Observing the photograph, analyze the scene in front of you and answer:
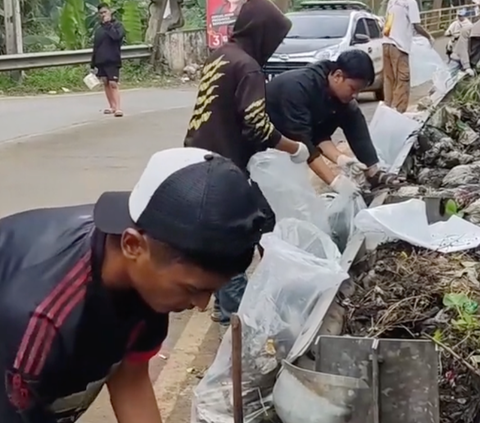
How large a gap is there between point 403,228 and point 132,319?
317 cm

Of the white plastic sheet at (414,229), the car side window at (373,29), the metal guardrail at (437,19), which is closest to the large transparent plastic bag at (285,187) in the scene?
the white plastic sheet at (414,229)

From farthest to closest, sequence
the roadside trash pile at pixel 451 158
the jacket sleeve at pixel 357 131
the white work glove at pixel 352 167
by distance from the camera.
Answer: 1. the white work glove at pixel 352 167
2. the jacket sleeve at pixel 357 131
3. the roadside trash pile at pixel 451 158

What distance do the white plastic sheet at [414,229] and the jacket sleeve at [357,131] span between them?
123 centimetres

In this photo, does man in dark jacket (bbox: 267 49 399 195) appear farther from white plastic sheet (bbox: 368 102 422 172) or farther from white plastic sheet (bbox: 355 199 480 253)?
white plastic sheet (bbox: 368 102 422 172)

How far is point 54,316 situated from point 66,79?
19.1 meters

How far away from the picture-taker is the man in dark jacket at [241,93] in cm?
508

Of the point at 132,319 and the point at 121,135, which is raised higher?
the point at 132,319

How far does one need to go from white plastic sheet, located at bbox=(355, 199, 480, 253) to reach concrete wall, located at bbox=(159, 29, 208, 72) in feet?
58.1

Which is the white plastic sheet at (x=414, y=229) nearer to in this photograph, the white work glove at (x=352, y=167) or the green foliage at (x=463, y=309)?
the green foliage at (x=463, y=309)

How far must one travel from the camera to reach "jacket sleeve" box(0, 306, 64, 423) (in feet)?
6.22

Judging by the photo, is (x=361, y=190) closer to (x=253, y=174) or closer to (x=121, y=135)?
(x=253, y=174)

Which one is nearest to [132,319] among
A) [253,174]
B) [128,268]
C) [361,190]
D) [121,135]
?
[128,268]

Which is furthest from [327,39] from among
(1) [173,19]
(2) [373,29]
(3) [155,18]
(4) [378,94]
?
(3) [155,18]

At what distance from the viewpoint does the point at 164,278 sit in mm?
1840
